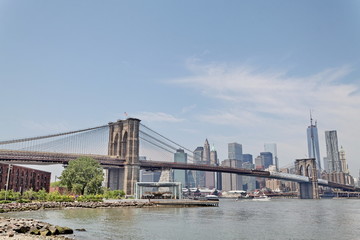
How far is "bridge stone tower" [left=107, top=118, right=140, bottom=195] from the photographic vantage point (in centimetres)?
10550

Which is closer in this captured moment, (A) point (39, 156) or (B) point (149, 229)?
(B) point (149, 229)

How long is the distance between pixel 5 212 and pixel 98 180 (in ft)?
115

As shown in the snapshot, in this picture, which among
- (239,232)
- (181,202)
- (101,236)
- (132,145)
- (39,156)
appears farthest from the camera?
(132,145)

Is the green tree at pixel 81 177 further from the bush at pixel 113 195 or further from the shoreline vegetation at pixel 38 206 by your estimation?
the shoreline vegetation at pixel 38 206

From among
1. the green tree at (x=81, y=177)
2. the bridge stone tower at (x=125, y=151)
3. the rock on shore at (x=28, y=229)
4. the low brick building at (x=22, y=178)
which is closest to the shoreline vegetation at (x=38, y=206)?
the rock on shore at (x=28, y=229)

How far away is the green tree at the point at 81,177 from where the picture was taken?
80.4 meters

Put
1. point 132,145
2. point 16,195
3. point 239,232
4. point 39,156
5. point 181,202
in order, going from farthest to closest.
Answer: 1. point 132,145
2. point 39,156
3. point 181,202
4. point 16,195
5. point 239,232

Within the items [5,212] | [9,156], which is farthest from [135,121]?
[5,212]

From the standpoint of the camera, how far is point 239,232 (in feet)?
109

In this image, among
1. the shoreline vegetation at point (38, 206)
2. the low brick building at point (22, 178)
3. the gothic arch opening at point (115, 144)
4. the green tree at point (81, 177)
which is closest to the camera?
the shoreline vegetation at point (38, 206)

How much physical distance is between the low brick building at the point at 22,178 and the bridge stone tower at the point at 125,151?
20.4m

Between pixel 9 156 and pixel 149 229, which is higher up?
pixel 9 156

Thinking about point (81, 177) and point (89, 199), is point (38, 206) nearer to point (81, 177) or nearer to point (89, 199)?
point (89, 199)

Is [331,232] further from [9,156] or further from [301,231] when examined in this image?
[9,156]
